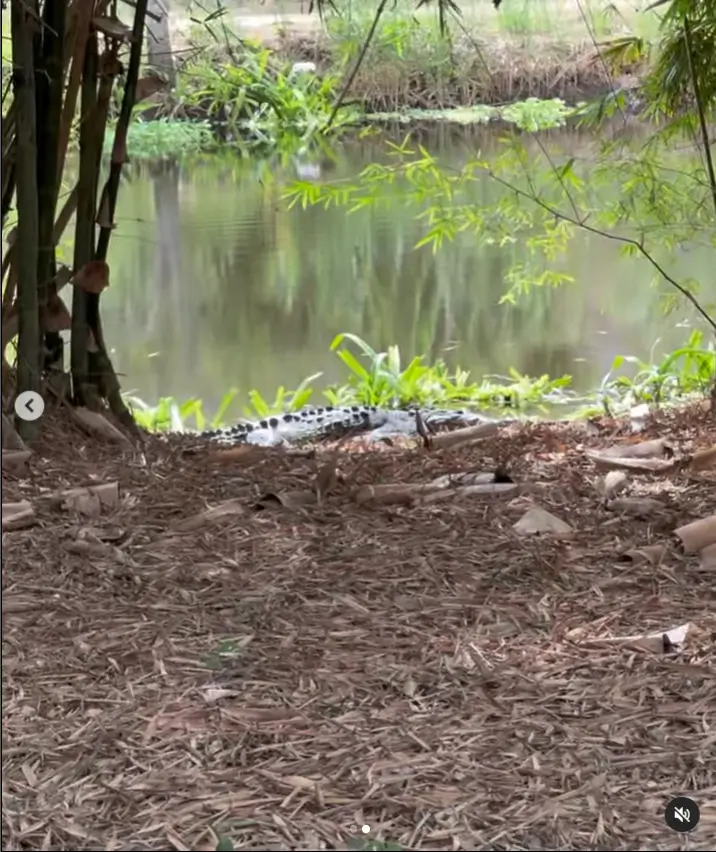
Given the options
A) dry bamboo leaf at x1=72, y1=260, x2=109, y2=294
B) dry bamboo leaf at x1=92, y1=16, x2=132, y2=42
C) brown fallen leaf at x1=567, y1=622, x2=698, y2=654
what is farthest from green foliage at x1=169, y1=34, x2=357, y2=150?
brown fallen leaf at x1=567, y1=622, x2=698, y2=654

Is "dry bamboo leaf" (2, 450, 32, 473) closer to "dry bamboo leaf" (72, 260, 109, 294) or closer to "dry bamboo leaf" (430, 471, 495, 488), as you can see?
"dry bamboo leaf" (72, 260, 109, 294)

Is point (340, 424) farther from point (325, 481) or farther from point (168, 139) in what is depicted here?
point (168, 139)

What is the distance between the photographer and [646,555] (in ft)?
4.67

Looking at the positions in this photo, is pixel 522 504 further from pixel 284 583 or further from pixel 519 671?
pixel 519 671

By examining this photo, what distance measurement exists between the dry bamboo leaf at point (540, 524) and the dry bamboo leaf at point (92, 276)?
912 millimetres

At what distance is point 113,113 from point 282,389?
1693mm

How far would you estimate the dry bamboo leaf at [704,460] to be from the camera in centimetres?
186

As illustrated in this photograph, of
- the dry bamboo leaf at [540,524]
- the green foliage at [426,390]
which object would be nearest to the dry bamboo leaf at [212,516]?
the dry bamboo leaf at [540,524]

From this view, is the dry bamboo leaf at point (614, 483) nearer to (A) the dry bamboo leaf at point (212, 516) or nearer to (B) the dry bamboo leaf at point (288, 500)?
(B) the dry bamboo leaf at point (288, 500)

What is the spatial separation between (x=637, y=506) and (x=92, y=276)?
1045 mm

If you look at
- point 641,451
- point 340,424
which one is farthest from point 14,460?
point 340,424

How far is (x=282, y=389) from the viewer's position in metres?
4.13

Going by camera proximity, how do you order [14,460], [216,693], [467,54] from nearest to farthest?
[216,693] → [14,460] → [467,54]

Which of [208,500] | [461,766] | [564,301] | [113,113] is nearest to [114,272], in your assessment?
[564,301]
